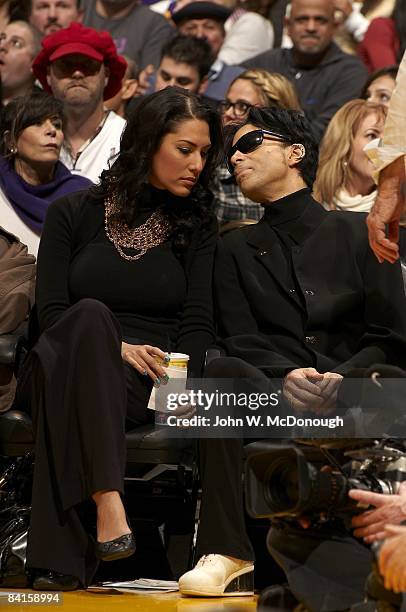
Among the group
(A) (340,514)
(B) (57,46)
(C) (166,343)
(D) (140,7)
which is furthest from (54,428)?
(D) (140,7)


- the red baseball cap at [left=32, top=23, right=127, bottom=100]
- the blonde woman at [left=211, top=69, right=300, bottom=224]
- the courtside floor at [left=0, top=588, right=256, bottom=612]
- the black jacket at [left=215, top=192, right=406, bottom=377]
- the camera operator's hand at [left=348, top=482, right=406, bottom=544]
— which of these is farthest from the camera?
the red baseball cap at [left=32, top=23, right=127, bottom=100]

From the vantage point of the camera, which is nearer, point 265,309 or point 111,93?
point 265,309

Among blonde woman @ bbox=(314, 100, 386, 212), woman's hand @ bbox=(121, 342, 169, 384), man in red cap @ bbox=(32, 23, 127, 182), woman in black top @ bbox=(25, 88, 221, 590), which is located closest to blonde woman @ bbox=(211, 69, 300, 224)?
blonde woman @ bbox=(314, 100, 386, 212)

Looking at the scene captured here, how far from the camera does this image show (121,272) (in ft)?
12.6

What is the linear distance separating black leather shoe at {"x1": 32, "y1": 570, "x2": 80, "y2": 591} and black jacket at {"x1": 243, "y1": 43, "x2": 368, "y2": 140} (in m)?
3.07

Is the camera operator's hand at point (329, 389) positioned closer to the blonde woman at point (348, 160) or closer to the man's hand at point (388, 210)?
the man's hand at point (388, 210)

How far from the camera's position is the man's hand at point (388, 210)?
3.20 m

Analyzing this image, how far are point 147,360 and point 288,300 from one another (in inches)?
19.2

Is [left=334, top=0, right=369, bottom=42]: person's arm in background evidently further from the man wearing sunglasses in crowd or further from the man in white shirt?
the man wearing sunglasses in crowd

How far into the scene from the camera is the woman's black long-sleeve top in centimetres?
379

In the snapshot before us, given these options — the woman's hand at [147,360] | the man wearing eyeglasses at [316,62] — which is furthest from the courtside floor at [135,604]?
the man wearing eyeglasses at [316,62]

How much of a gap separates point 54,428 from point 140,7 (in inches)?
158

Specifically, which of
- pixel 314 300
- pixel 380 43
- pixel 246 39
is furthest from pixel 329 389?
pixel 246 39

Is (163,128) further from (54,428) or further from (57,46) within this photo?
(57,46)
